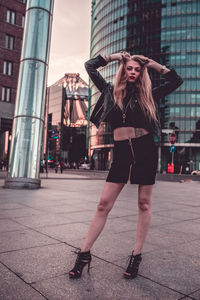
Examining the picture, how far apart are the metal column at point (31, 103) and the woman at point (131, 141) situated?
7.95 metres

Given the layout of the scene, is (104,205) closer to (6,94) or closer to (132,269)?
(132,269)

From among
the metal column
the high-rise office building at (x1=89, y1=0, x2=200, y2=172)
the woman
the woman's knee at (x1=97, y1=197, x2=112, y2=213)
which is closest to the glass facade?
the high-rise office building at (x1=89, y1=0, x2=200, y2=172)

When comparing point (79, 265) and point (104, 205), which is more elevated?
point (104, 205)

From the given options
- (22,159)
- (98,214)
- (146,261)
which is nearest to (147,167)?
(98,214)

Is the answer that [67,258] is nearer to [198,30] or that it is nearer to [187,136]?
[187,136]

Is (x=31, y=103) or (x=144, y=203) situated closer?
(x=144, y=203)

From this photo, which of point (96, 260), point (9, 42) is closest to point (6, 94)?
point (9, 42)

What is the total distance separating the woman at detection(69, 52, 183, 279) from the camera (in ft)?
8.41

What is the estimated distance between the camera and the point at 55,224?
4520mm

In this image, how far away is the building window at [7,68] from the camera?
30.7 m

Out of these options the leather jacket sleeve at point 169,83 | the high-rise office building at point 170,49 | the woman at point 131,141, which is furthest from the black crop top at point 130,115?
the high-rise office building at point 170,49

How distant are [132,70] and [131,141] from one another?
0.66 metres

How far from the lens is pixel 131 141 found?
8.45 ft

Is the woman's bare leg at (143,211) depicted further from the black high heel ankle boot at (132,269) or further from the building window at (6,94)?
the building window at (6,94)
